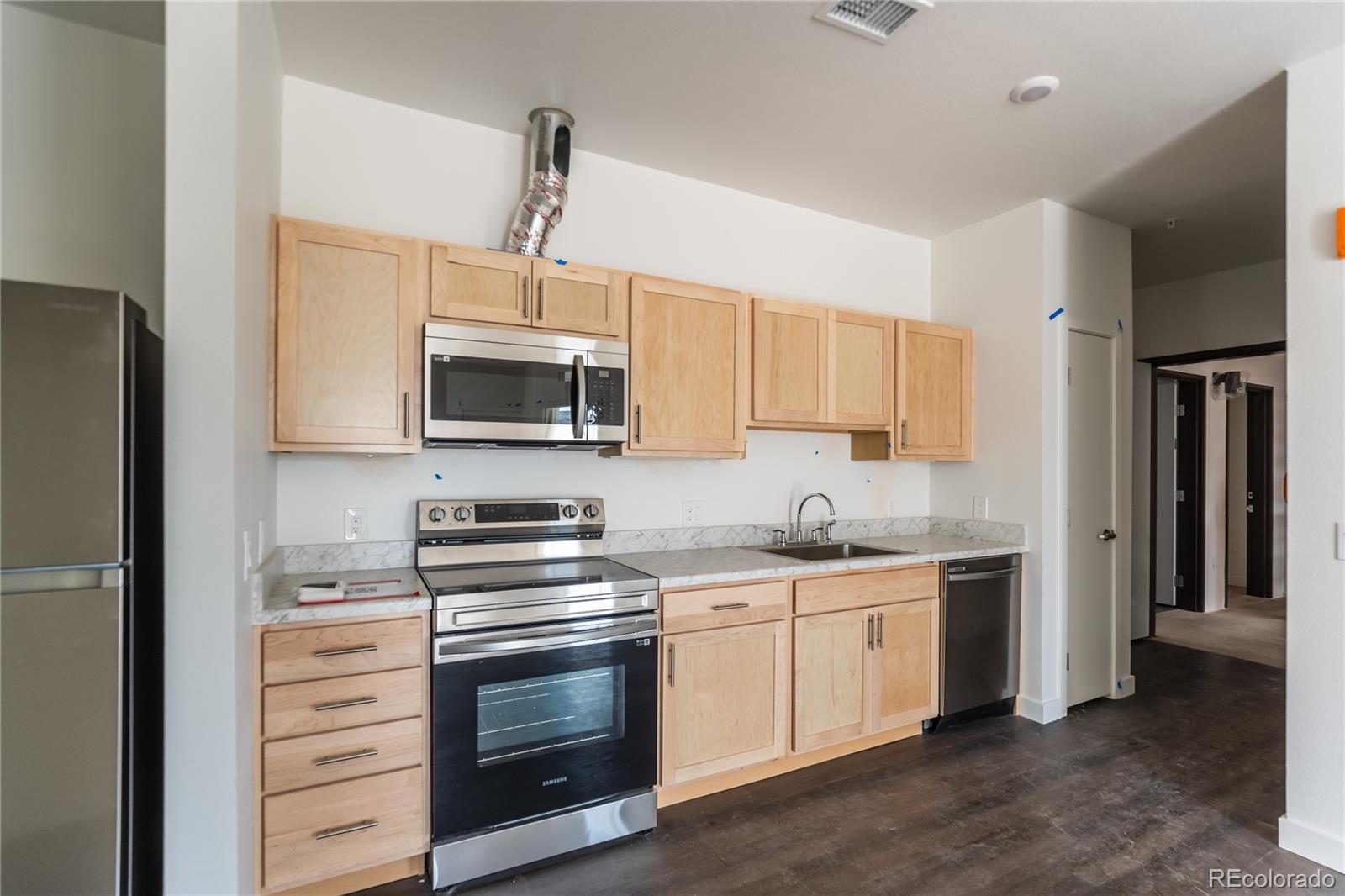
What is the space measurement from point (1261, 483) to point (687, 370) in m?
6.98

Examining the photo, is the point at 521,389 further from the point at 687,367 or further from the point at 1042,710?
the point at 1042,710

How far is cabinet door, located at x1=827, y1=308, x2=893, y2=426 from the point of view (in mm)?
3283

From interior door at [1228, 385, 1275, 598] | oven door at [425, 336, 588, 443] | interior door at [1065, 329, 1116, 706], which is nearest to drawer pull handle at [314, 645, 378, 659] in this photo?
oven door at [425, 336, 588, 443]

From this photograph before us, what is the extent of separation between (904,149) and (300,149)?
2.55 metres

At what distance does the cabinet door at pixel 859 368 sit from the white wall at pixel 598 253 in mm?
369

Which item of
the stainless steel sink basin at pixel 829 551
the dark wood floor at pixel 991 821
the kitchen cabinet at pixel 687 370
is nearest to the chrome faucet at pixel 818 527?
the stainless steel sink basin at pixel 829 551

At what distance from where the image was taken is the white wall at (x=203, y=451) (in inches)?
62.7

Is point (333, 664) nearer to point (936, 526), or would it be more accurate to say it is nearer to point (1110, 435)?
point (936, 526)

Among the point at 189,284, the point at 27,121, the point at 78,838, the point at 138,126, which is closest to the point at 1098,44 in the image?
the point at 189,284

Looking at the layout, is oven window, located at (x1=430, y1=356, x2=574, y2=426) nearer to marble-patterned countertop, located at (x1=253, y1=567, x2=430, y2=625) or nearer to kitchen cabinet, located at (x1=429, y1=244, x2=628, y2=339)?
kitchen cabinet, located at (x1=429, y1=244, x2=628, y2=339)

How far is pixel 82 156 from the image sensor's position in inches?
82.9

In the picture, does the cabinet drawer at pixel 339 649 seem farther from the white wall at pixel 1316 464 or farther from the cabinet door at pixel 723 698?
the white wall at pixel 1316 464

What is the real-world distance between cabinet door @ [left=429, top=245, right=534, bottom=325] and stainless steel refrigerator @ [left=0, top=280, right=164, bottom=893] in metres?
0.99

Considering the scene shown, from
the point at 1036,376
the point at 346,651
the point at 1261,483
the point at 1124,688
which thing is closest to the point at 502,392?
the point at 346,651
